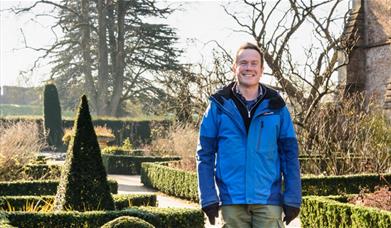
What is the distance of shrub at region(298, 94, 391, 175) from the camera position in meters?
13.0

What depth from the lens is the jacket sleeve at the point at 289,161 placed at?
11.3ft

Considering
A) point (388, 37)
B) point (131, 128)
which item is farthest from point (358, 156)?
point (131, 128)

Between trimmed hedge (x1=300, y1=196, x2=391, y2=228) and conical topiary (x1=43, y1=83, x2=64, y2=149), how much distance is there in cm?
2368

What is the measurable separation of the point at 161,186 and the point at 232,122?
37.8 feet

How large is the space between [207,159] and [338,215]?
502 centimetres

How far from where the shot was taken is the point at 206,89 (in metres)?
20.2

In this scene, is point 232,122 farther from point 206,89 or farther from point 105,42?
point 105,42

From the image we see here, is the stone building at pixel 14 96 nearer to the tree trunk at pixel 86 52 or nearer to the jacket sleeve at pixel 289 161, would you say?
the tree trunk at pixel 86 52

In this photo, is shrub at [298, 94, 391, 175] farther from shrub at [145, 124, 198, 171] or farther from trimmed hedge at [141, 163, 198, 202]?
shrub at [145, 124, 198, 171]

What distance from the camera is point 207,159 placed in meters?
3.44

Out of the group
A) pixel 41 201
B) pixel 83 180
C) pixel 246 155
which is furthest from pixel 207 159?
pixel 41 201

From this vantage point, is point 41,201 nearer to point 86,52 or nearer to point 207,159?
point 207,159

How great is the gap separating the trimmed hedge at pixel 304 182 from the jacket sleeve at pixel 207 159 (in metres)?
6.51

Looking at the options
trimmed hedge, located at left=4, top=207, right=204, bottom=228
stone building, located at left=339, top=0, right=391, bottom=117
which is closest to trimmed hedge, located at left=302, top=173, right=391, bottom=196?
trimmed hedge, located at left=4, top=207, right=204, bottom=228
